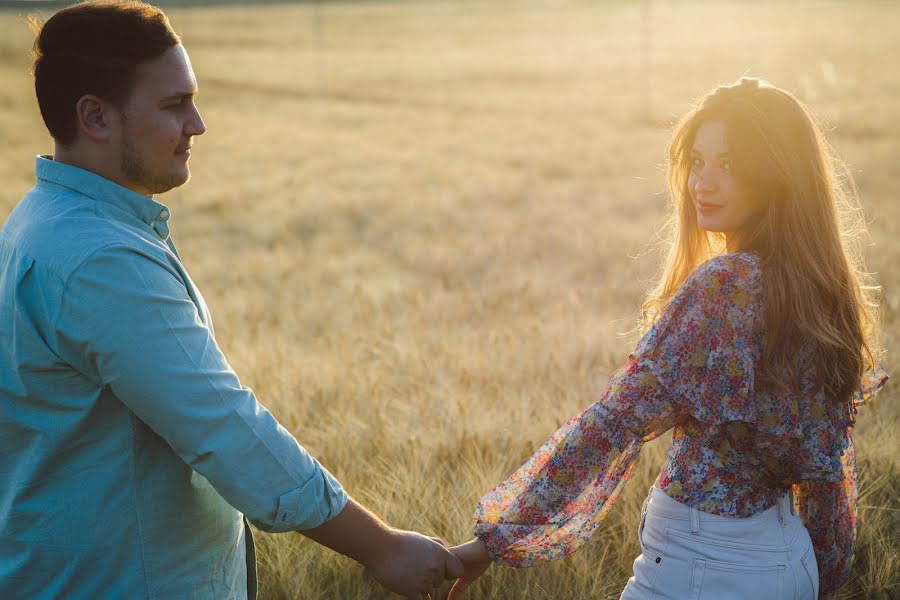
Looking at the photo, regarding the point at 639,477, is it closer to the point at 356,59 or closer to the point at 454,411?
the point at 454,411

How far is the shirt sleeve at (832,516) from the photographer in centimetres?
227

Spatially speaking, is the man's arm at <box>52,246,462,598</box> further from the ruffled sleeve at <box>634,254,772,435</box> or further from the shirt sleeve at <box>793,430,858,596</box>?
the shirt sleeve at <box>793,430,858,596</box>

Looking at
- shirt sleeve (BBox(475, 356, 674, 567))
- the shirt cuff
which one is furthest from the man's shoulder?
shirt sleeve (BBox(475, 356, 674, 567))

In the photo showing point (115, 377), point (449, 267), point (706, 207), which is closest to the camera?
point (115, 377)

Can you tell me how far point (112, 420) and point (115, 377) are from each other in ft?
0.51

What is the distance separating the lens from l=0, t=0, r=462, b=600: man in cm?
168

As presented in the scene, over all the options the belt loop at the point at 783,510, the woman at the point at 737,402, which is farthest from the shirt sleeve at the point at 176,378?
the belt loop at the point at 783,510

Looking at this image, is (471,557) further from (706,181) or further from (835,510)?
(706,181)

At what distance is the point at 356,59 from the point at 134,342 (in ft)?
113

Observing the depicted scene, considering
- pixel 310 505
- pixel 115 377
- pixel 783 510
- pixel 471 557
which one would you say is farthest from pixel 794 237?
pixel 115 377

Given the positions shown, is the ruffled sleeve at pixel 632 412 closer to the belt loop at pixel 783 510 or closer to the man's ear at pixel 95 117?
the belt loop at pixel 783 510

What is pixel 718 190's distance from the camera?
218 cm

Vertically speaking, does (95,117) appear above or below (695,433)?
above

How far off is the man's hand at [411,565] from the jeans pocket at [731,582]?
1.91 ft
